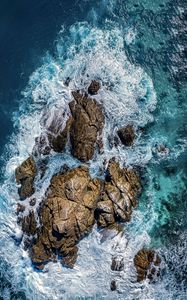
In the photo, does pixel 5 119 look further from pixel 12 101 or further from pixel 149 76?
pixel 149 76

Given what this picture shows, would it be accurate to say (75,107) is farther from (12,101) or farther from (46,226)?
(46,226)

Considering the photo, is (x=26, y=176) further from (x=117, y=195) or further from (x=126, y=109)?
(x=126, y=109)

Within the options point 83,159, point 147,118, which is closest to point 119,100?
point 147,118

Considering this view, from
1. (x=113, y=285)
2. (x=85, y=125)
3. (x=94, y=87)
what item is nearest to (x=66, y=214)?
(x=85, y=125)

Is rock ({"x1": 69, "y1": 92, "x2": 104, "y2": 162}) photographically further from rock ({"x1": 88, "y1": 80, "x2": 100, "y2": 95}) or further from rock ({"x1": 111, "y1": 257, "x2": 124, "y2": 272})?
rock ({"x1": 111, "y1": 257, "x2": 124, "y2": 272})

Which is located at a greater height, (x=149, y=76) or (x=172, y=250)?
(x=149, y=76)

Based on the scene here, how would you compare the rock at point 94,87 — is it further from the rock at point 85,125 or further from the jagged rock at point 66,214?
the jagged rock at point 66,214

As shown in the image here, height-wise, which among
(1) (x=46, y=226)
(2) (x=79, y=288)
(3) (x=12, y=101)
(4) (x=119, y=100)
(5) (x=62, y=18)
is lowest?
(2) (x=79, y=288)
